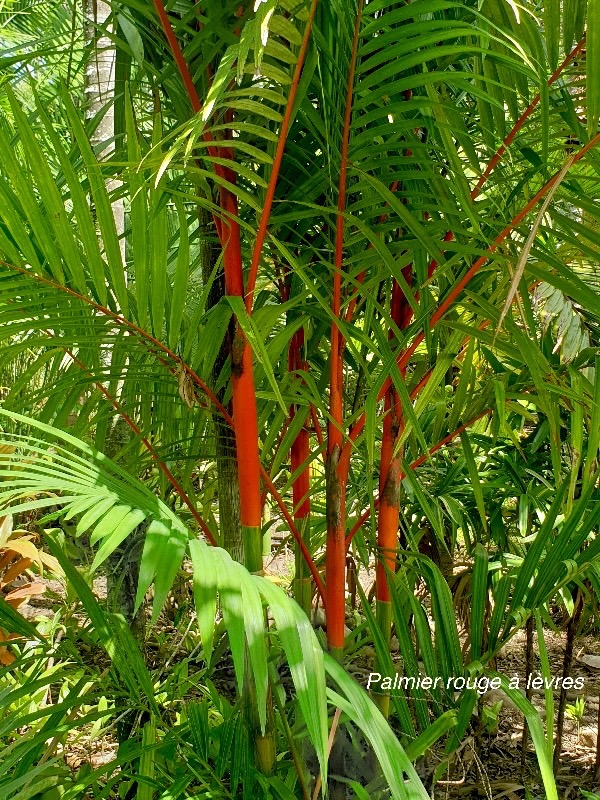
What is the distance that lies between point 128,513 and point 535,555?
1.45ft

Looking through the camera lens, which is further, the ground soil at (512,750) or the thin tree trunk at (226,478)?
the ground soil at (512,750)

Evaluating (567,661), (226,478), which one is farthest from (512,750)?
(226,478)

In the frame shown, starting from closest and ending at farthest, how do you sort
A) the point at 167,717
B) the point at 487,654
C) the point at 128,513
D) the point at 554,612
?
the point at 128,513 < the point at 487,654 < the point at 167,717 < the point at 554,612

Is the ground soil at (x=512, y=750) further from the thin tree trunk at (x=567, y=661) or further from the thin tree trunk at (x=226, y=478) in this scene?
the thin tree trunk at (x=226, y=478)

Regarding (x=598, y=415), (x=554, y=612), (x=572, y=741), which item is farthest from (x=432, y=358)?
(x=554, y=612)

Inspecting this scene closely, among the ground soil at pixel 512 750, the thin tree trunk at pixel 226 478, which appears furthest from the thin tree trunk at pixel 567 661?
the thin tree trunk at pixel 226 478

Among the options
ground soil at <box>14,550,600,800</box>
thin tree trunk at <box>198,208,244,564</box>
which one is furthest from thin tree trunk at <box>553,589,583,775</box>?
thin tree trunk at <box>198,208,244,564</box>

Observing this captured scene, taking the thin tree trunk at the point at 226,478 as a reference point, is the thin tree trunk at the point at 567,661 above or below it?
below

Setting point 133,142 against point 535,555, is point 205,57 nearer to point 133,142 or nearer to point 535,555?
point 133,142

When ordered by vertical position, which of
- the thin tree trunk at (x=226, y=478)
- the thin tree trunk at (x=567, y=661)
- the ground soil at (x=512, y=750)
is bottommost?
the ground soil at (x=512, y=750)

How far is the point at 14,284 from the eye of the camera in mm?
662

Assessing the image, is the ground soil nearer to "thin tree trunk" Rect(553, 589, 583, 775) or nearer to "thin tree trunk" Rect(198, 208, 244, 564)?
"thin tree trunk" Rect(553, 589, 583, 775)

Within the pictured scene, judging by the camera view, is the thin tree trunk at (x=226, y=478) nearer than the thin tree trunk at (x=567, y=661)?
Yes

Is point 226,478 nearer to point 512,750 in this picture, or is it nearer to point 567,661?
point 567,661
